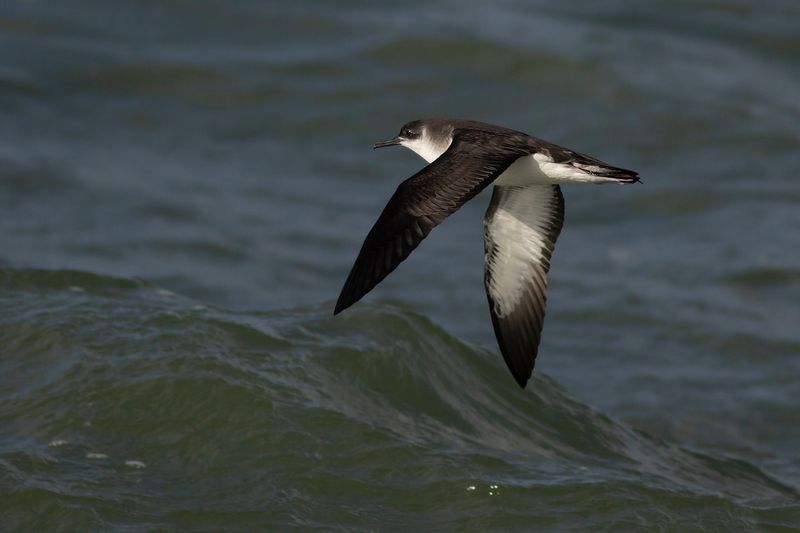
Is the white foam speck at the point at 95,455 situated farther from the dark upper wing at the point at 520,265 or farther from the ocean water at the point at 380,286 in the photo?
the dark upper wing at the point at 520,265

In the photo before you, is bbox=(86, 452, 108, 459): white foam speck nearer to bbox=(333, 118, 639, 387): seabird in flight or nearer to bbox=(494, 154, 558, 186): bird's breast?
bbox=(333, 118, 639, 387): seabird in flight

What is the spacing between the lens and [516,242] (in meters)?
7.60

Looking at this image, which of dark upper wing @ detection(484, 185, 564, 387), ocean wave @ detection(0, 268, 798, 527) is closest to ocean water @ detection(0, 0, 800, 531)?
ocean wave @ detection(0, 268, 798, 527)

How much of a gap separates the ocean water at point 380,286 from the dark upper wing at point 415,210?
1.49m

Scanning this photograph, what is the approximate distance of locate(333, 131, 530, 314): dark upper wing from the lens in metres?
5.61

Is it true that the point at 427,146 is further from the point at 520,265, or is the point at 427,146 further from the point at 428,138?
the point at 520,265

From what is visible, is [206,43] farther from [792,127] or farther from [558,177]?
[558,177]

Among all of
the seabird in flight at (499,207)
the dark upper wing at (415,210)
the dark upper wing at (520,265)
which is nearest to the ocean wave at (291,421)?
the dark upper wing at (520,265)

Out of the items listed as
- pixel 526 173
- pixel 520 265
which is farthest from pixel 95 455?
pixel 526 173

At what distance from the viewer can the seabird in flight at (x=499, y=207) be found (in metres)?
5.71

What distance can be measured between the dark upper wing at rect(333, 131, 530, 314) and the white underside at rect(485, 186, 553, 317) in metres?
1.23

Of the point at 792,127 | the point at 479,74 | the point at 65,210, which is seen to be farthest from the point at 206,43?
the point at 792,127

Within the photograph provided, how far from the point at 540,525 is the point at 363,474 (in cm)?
98

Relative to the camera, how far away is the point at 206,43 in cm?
1664
